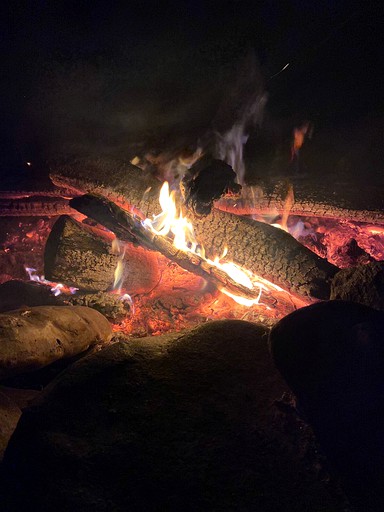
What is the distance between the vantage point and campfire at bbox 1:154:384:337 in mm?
3559

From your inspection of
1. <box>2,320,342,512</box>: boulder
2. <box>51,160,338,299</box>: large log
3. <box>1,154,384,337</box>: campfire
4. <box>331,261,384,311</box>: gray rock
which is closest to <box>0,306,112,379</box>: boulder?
<box>2,320,342,512</box>: boulder

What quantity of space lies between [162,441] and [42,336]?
1245mm

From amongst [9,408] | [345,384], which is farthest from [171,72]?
[345,384]

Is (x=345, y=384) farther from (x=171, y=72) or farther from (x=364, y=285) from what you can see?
(x=171, y=72)

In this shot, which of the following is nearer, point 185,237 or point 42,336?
point 42,336

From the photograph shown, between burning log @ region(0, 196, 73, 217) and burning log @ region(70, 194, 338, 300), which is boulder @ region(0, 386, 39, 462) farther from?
burning log @ region(0, 196, 73, 217)

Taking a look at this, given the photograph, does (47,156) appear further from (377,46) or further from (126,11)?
(377,46)

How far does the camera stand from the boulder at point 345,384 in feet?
4.87

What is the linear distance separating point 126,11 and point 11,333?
534 cm

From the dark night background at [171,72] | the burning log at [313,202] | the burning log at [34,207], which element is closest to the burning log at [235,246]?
the burning log at [313,202]

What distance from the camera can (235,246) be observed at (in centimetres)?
369

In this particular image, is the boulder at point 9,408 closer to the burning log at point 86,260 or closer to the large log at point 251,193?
the burning log at point 86,260

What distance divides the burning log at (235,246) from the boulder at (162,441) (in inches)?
58.0

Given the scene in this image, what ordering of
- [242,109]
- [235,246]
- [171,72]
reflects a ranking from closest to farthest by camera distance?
[235,246] < [171,72] < [242,109]
